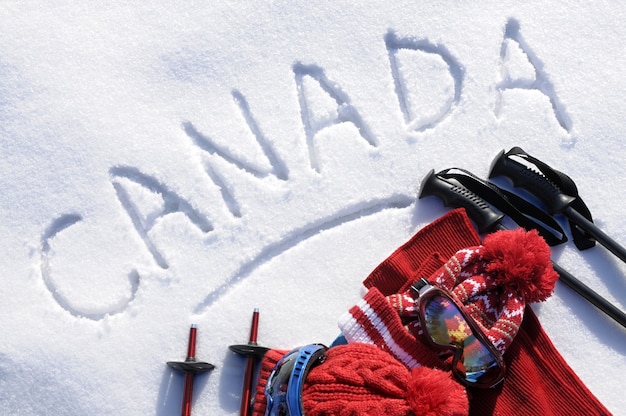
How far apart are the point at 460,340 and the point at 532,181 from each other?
1.59 ft

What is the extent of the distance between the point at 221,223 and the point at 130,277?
28 centimetres

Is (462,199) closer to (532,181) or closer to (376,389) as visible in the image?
(532,181)

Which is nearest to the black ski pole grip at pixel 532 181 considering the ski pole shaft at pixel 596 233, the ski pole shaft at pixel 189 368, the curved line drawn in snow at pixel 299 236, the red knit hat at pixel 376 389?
the ski pole shaft at pixel 596 233

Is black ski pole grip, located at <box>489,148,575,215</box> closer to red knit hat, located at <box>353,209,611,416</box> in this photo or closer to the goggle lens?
red knit hat, located at <box>353,209,611,416</box>

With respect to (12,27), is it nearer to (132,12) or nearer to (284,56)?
(132,12)

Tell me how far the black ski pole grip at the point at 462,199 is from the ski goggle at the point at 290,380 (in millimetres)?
515

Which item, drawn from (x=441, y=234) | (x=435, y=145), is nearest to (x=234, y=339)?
(x=441, y=234)

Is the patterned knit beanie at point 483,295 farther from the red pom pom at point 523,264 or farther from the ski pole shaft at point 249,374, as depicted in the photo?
the ski pole shaft at point 249,374

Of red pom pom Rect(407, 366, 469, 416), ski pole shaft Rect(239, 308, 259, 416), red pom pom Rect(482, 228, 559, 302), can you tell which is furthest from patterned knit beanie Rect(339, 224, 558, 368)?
ski pole shaft Rect(239, 308, 259, 416)

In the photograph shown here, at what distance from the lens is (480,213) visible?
1.62m

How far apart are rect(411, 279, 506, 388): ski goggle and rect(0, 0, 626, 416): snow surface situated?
0.23 m

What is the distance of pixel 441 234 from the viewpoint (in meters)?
1.63

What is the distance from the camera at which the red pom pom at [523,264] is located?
4.83 feet

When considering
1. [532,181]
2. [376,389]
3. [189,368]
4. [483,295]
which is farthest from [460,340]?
[189,368]
